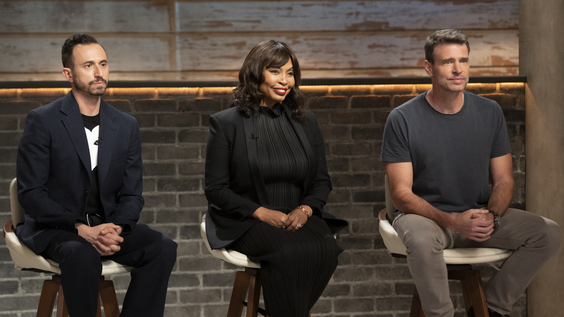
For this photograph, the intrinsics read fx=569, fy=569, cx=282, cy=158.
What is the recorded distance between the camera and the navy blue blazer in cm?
243

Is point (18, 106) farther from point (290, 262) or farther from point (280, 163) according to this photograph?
point (290, 262)

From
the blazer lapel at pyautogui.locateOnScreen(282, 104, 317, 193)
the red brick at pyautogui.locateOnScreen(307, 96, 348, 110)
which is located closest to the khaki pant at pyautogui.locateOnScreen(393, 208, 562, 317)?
the blazer lapel at pyautogui.locateOnScreen(282, 104, 317, 193)

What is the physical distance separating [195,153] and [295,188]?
3.63 ft

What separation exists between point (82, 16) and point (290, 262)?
6.92 ft

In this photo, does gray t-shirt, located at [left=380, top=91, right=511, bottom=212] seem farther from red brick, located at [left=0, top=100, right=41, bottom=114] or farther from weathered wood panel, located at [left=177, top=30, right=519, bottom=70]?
red brick, located at [left=0, top=100, right=41, bottom=114]

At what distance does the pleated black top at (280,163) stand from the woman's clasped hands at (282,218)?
11 cm

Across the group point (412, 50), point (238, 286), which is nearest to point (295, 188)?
point (238, 286)

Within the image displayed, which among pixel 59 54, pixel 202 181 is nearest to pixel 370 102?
pixel 202 181

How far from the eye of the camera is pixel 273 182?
2609mm

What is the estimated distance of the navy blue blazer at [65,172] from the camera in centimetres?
243

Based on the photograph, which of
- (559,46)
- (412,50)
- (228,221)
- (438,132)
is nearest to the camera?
(228,221)

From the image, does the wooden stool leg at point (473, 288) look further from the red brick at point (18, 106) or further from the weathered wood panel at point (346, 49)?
the red brick at point (18, 106)

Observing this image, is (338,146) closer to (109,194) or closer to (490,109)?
(490,109)

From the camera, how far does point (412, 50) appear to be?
3.53 metres
